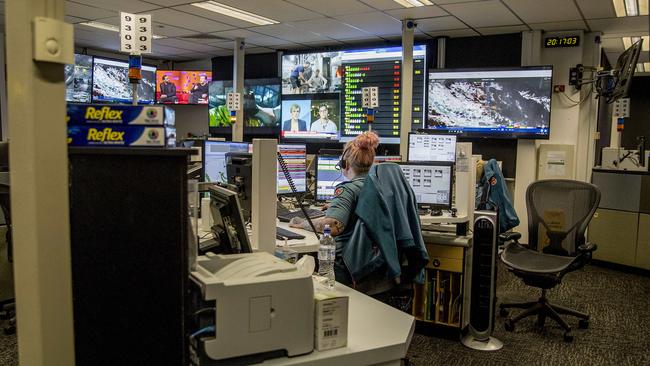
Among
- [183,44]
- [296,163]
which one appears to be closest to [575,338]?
[296,163]

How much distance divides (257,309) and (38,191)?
57 cm

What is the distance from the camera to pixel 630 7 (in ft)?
16.4

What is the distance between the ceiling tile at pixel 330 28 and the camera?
584cm

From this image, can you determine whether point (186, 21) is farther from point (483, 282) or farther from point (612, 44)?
point (612, 44)

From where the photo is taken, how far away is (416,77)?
260 inches

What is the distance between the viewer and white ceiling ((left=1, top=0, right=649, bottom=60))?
16.5 feet

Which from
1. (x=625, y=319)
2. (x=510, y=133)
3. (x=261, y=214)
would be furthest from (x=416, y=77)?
(x=261, y=214)

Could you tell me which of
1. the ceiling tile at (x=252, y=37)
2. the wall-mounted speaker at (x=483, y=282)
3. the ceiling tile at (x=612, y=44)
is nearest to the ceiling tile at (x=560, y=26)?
the ceiling tile at (x=612, y=44)

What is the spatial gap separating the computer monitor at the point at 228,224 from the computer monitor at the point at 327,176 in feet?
6.05

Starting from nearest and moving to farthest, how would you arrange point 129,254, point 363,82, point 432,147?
point 129,254
point 432,147
point 363,82

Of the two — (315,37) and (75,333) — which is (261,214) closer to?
(75,333)

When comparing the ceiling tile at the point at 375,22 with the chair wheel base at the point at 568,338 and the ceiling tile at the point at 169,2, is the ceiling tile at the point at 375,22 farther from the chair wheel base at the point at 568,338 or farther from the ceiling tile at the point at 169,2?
the chair wheel base at the point at 568,338

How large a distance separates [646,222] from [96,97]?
23.4ft

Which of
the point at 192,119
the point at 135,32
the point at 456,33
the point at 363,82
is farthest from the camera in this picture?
the point at 192,119
